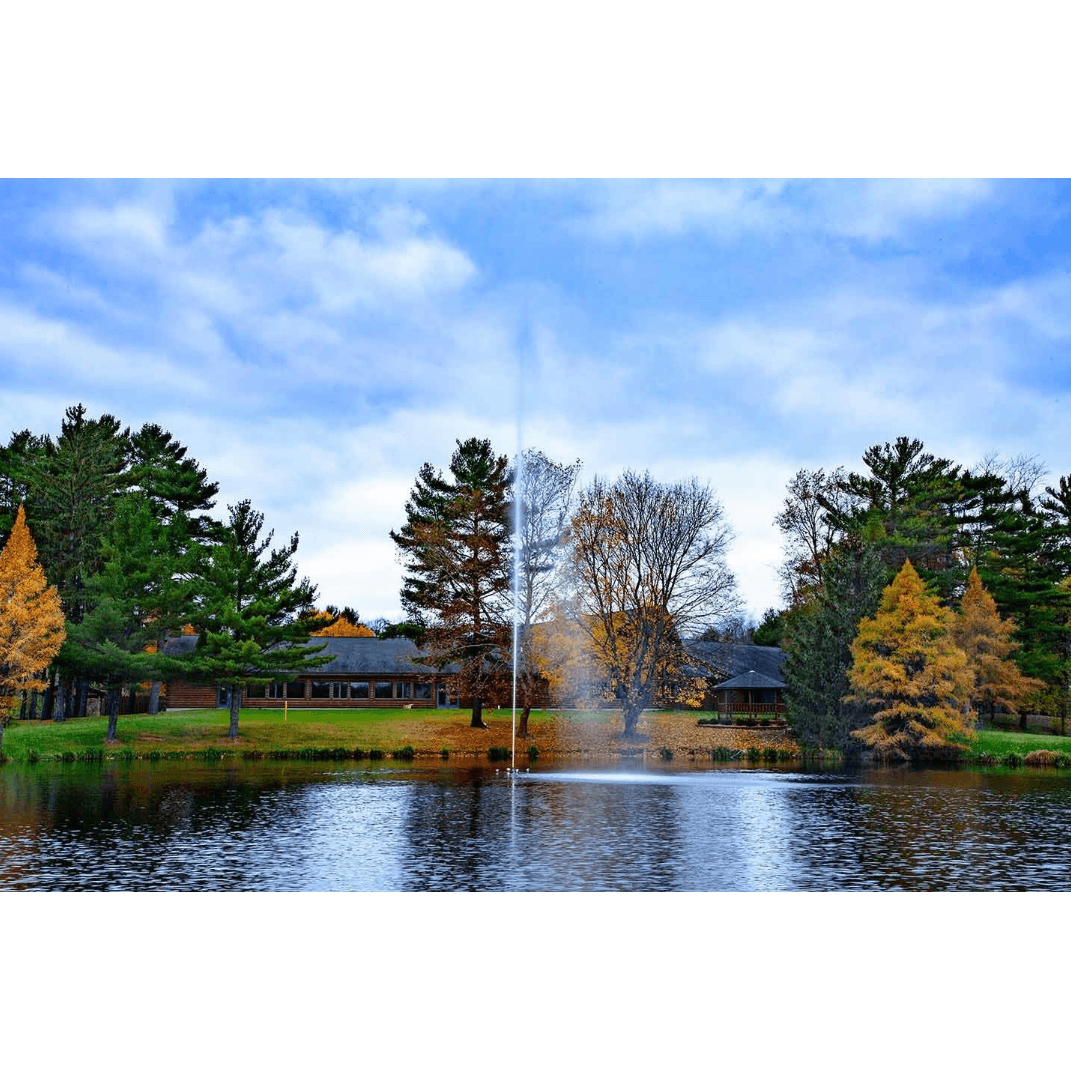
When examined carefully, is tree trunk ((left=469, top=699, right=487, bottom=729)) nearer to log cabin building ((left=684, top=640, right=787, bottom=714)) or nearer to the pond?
the pond

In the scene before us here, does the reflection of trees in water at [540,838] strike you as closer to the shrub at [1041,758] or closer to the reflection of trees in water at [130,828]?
the reflection of trees in water at [130,828]

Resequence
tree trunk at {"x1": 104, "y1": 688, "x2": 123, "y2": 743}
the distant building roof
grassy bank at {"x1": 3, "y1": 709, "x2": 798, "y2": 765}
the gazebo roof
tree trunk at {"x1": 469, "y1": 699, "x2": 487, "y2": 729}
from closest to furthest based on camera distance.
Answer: grassy bank at {"x1": 3, "y1": 709, "x2": 798, "y2": 765} → tree trunk at {"x1": 104, "y1": 688, "x2": 123, "y2": 743} → tree trunk at {"x1": 469, "y1": 699, "x2": 487, "y2": 729} → the gazebo roof → the distant building roof

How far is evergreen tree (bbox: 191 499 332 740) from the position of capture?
167ft

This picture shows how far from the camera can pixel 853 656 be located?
50969 millimetres

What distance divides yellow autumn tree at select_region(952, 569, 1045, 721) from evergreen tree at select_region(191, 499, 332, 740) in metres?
33.9

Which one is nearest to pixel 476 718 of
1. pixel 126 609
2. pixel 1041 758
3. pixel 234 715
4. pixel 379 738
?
pixel 379 738

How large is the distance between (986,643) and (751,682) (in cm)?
1925

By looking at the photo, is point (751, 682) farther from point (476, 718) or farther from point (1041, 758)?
point (1041, 758)

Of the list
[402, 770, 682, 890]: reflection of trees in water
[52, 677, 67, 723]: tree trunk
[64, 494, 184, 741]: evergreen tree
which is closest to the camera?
[402, 770, 682, 890]: reflection of trees in water

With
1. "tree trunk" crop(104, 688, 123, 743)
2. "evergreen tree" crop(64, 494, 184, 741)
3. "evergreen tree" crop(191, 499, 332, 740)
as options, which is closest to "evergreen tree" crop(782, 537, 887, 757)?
"evergreen tree" crop(191, 499, 332, 740)

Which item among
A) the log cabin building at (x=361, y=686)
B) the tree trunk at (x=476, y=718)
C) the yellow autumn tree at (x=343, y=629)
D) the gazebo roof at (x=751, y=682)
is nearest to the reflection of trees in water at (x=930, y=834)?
the tree trunk at (x=476, y=718)

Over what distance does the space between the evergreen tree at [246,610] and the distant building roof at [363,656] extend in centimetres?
1944
